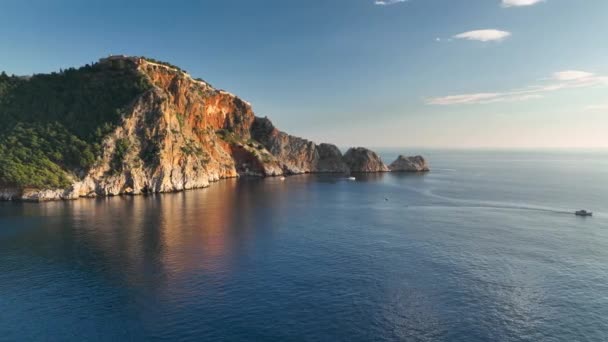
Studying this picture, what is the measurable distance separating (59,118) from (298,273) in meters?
124

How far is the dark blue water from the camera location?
43.2 metres

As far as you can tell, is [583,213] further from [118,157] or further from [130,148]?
[118,157]

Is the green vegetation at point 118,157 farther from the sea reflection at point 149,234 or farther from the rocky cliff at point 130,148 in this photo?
the sea reflection at point 149,234

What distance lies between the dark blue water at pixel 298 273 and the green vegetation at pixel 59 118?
1550 centimetres

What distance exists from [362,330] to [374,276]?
1712cm

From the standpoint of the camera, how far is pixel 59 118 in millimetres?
139125

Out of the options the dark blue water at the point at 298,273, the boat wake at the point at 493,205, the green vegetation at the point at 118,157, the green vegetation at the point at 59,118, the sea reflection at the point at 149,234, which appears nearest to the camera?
the dark blue water at the point at 298,273

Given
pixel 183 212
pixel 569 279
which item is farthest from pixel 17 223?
pixel 569 279

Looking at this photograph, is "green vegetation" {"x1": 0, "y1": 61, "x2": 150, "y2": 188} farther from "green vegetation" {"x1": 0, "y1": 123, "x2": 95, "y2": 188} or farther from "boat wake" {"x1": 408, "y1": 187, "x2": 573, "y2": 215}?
→ "boat wake" {"x1": 408, "y1": 187, "x2": 573, "y2": 215}

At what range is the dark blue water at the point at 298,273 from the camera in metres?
43.2

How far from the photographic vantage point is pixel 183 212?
106 meters

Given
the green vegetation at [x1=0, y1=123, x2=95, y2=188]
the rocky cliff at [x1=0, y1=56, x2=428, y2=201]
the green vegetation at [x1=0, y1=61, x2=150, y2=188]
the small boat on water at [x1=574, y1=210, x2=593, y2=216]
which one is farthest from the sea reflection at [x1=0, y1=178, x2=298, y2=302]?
the small boat on water at [x1=574, y1=210, x2=593, y2=216]

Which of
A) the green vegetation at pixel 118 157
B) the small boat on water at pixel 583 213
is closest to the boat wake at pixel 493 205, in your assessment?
the small boat on water at pixel 583 213

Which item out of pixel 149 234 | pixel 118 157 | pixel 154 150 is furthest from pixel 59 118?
pixel 149 234
